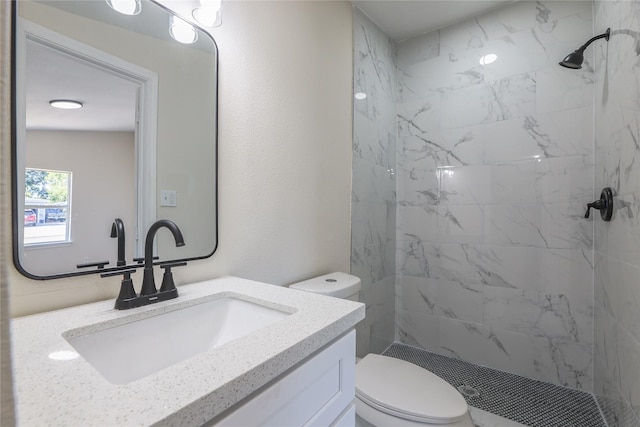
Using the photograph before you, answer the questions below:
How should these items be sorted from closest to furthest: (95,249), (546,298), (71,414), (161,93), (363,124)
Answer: (71,414) < (95,249) < (161,93) < (546,298) < (363,124)

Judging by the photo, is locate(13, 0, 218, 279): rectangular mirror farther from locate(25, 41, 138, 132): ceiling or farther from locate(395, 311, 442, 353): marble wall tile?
locate(395, 311, 442, 353): marble wall tile

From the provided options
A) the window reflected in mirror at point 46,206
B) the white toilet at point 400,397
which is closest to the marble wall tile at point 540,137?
the white toilet at point 400,397

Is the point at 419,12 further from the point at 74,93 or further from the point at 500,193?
the point at 74,93

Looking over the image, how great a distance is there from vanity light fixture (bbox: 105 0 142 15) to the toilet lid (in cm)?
153

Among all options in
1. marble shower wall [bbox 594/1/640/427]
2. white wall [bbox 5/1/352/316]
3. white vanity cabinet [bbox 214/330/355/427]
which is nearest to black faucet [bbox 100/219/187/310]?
white wall [bbox 5/1/352/316]

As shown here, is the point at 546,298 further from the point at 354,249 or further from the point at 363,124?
the point at 363,124

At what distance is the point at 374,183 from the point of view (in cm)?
217

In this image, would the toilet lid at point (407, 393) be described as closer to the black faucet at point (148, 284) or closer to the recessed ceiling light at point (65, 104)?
the black faucet at point (148, 284)

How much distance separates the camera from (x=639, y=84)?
1.15m

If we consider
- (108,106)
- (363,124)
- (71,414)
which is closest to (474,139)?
(363,124)

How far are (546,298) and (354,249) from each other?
48.9 inches

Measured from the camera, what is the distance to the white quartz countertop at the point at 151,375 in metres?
0.38

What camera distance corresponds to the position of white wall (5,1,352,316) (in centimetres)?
117

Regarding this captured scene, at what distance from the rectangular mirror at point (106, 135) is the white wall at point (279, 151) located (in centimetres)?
7
